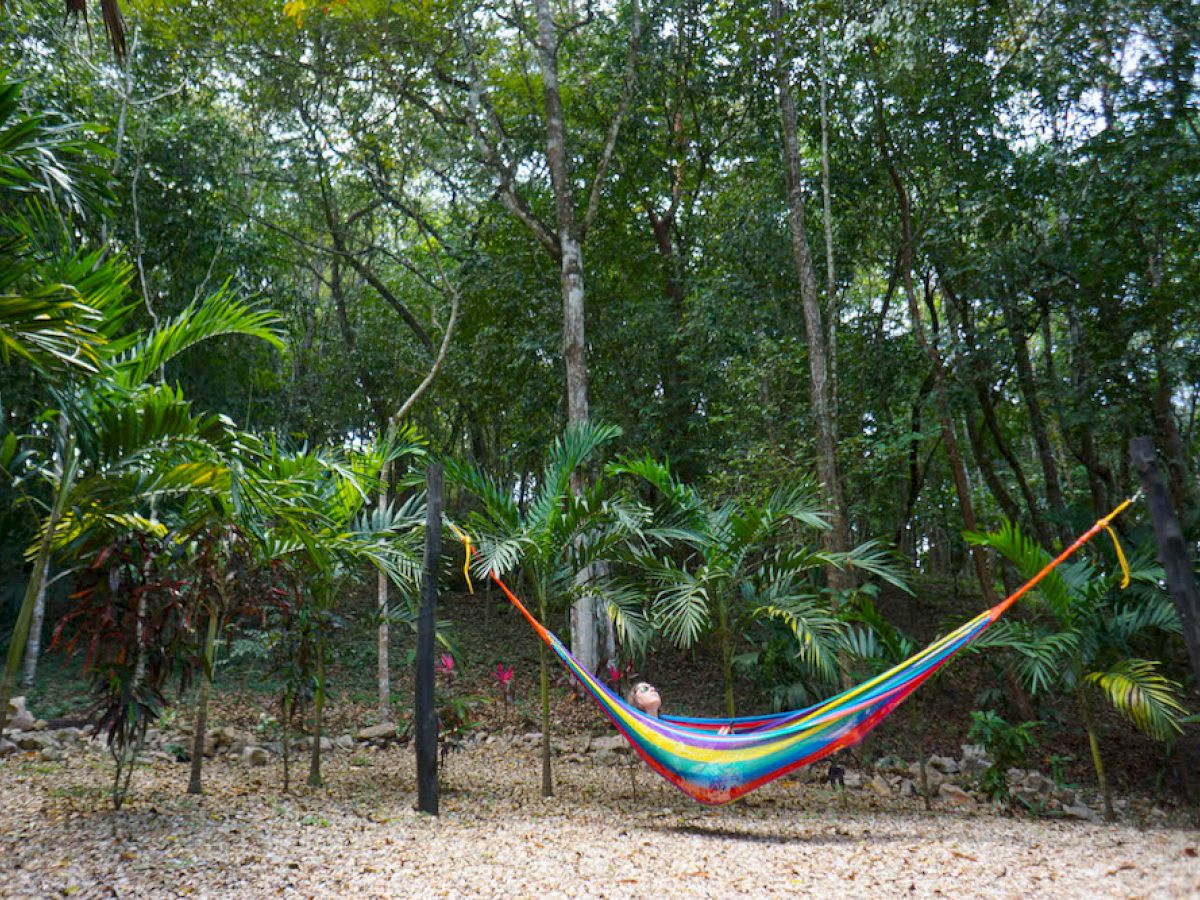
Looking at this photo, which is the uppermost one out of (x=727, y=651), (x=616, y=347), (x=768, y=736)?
(x=616, y=347)

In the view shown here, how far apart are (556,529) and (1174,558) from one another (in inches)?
93.3

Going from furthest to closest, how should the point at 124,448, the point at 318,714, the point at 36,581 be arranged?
the point at 318,714 → the point at 124,448 → the point at 36,581

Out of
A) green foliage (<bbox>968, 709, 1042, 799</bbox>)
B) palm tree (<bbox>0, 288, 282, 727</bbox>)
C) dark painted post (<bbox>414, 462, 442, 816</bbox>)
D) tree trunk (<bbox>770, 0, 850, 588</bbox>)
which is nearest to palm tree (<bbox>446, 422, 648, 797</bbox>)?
dark painted post (<bbox>414, 462, 442, 816</bbox>)

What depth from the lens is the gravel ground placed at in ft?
7.61

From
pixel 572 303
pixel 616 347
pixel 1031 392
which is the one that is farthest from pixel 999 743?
pixel 616 347

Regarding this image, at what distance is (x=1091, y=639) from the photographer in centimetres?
394

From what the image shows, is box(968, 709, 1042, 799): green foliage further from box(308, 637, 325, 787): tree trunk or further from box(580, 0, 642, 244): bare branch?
box(580, 0, 642, 244): bare branch

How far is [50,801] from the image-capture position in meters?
2.92

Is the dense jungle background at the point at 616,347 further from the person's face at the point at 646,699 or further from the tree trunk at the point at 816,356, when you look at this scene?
the person's face at the point at 646,699

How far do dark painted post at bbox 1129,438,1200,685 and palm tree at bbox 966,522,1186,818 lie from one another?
79 cm

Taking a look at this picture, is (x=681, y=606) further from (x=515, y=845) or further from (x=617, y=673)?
(x=617, y=673)

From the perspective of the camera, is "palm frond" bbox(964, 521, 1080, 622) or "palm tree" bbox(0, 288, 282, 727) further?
"palm frond" bbox(964, 521, 1080, 622)

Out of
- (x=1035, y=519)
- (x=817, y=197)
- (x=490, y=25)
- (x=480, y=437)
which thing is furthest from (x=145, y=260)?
(x=1035, y=519)

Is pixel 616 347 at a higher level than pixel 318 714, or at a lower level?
higher
